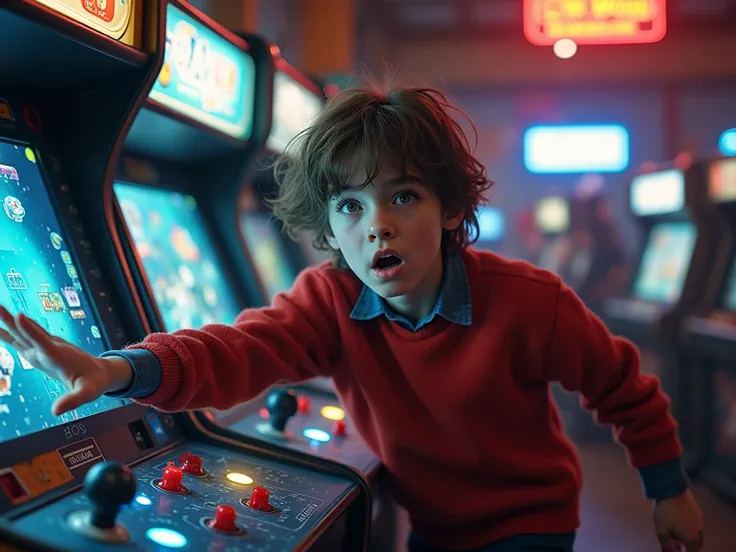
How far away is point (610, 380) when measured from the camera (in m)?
1.41

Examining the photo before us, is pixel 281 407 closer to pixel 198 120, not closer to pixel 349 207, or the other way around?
pixel 349 207

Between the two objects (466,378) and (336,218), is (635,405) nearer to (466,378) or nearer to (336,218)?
(466,378)

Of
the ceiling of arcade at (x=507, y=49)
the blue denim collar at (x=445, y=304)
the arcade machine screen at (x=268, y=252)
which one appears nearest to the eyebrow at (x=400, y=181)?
the blue denim collar at (x=445, y=304)

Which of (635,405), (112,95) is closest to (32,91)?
(112,95)

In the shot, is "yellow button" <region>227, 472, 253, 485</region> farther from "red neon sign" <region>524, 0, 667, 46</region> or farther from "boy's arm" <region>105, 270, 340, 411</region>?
"red neon sign" <region>524, 0, 667, 46</region>

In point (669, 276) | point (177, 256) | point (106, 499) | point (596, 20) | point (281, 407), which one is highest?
point (596, 20)

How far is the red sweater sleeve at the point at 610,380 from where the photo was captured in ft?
4.40

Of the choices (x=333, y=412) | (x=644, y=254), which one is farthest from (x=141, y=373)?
(x=644, y=254)

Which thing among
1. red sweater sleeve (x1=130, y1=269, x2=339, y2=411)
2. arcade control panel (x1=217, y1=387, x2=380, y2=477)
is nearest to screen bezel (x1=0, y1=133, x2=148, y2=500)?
red sweater sleeve (x1=130, y1=269, x2=339, y2=411)

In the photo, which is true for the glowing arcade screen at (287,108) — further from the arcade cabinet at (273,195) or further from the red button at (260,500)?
the red button at (260,500)

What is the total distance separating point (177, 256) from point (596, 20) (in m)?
4.21

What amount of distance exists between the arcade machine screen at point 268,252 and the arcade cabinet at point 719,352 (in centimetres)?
209

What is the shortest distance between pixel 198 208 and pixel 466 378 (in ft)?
3.09

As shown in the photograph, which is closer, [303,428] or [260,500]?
[260,500]
